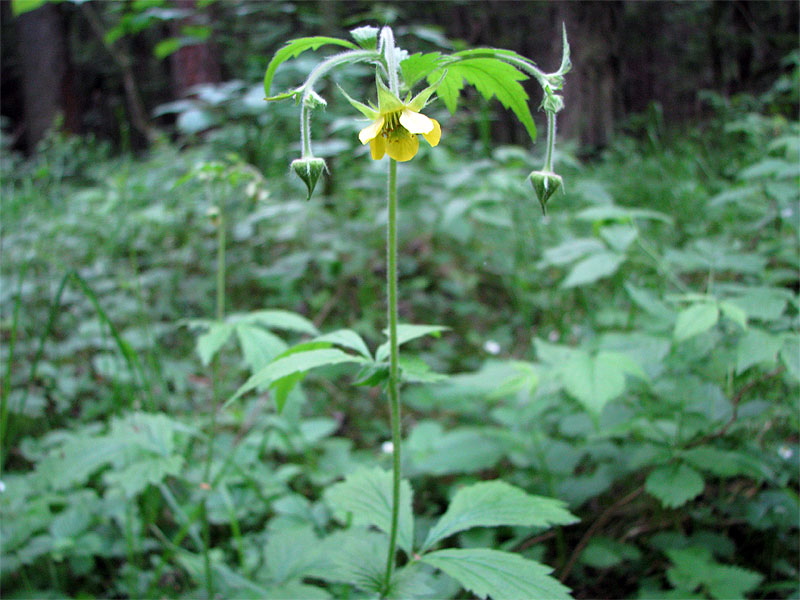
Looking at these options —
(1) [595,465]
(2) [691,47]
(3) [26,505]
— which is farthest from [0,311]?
(2) [691,47]

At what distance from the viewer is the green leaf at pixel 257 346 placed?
140 centimetres

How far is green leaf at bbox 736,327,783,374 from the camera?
1.33 metres

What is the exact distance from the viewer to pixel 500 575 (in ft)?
3.11

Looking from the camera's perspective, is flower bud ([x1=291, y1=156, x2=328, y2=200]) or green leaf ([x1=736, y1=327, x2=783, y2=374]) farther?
green leaf ([x1=736, y1=327, x2=783, y2=374])

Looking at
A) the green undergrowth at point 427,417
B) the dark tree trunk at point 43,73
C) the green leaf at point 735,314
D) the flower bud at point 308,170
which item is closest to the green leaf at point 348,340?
the green undergrowth at point 427,417

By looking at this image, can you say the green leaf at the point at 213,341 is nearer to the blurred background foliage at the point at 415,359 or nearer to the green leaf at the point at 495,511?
the blurred background foliage at the point at 415,359

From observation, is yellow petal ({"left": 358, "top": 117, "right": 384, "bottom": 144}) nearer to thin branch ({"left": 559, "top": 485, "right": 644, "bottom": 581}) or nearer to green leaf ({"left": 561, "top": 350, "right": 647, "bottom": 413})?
green leaf ({"left": 561, "top": 350, "right": 647, "bottom": 413})

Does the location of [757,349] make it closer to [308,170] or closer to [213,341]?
[308,170]

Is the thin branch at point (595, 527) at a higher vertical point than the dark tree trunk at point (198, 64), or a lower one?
lower

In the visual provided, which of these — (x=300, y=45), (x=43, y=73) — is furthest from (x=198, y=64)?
(x=43, y=73)

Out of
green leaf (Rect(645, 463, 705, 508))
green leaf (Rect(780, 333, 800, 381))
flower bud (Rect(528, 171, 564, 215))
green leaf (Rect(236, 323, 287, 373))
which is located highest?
flower bud (Rect(528, 171, 564, 215))

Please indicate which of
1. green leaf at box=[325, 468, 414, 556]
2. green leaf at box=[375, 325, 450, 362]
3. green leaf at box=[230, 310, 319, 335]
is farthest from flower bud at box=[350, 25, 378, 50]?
green leaf at box=[325, 468, 414, 556]

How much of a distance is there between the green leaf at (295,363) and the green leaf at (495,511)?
1.36ft

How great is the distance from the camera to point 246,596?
1.32 metres
